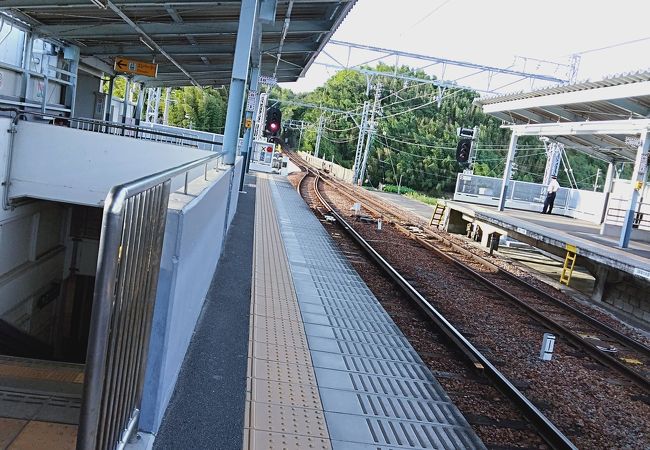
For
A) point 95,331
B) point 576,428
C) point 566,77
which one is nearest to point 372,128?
point 566,77

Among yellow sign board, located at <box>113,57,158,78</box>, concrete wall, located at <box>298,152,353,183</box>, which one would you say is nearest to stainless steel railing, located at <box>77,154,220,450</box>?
yellow sign board, located at <box>113,57,158,78</box>

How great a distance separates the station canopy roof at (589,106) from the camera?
14023mm

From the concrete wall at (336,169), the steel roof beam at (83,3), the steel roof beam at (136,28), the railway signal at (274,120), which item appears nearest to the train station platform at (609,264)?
the railway signal at (274,120)

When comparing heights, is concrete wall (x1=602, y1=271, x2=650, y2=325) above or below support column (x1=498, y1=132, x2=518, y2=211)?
below

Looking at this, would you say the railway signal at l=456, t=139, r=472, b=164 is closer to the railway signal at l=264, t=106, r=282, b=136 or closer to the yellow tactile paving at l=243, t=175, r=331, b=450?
the railway signal at l=264, t=106, r=282, b=136

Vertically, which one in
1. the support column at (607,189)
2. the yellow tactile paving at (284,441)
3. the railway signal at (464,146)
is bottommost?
the yellow tactile paving at (284,441)

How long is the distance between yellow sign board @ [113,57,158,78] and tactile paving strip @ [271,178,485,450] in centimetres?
1171

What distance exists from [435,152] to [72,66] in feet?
174

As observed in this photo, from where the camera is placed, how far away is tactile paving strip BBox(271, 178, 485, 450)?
4.59 meters

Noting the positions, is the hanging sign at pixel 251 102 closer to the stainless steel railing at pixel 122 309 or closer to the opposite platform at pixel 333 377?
the opposite platform at pixel 333 377

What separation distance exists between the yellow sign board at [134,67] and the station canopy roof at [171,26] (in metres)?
0.22

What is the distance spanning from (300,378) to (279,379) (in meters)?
0.22

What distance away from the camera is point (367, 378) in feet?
18.9

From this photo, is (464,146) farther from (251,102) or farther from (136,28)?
(136,28)
